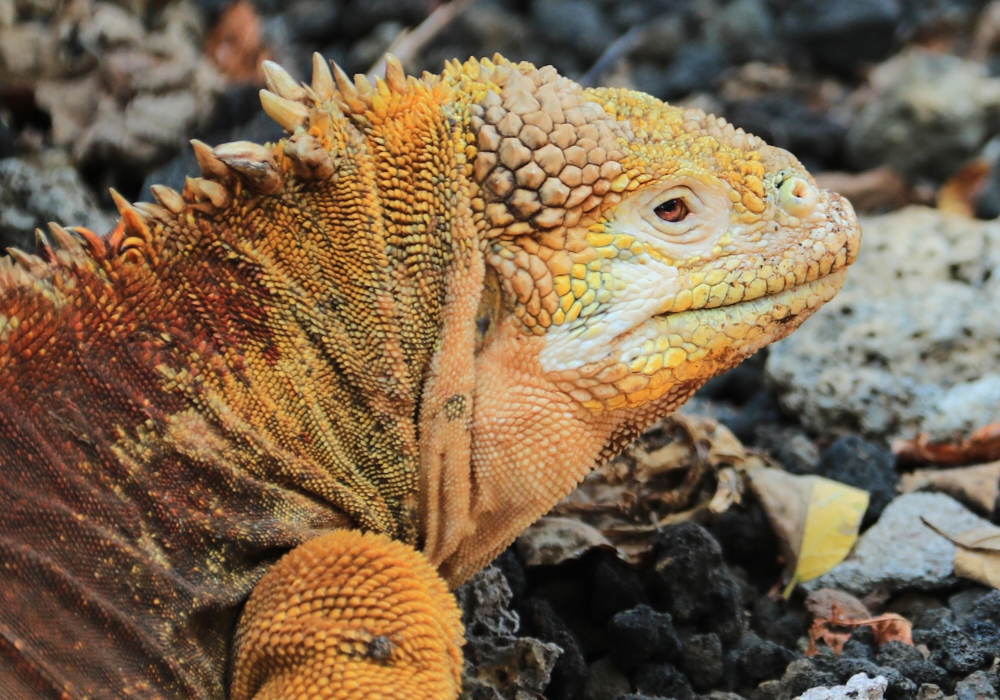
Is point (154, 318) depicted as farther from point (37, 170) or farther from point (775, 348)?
point (775, 348)

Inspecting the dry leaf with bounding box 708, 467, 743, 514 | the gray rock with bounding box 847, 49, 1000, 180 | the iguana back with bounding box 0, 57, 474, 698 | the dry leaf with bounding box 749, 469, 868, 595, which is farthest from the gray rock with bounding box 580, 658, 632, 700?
the gray rock with bounding box 847, 49, 1000, 180

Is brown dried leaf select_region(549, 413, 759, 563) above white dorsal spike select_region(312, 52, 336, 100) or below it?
below

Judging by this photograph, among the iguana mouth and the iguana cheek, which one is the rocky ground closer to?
the iguana cheek

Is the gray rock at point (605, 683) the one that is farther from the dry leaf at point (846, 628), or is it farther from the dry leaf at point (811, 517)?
the dry leaf at point (811, 517)

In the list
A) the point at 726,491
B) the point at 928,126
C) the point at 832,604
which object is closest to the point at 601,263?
the point at 726,491

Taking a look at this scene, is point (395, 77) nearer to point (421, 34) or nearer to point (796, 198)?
point (796, 198)

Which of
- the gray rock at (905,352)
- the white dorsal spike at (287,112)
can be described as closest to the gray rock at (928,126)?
the gray rock at (905,352)
